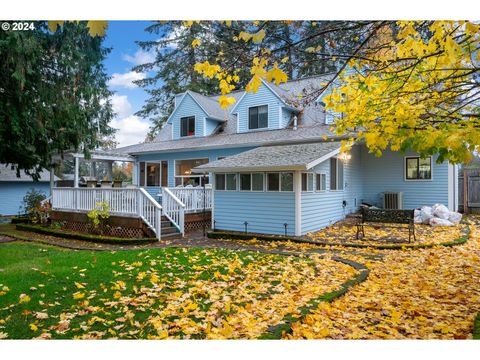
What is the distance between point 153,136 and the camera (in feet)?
56.4

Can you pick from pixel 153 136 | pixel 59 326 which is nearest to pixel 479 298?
pixel 59 326

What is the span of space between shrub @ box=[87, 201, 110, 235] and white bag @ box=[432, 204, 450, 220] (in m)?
10.1

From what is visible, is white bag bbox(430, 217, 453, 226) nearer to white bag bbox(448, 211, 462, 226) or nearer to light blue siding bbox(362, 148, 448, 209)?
white bag bbox(448, 211, 462, 226)

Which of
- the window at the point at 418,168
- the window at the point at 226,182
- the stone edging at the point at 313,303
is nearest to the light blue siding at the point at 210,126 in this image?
the window at the point at 226,182

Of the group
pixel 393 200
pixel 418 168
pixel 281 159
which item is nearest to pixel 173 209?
pixel 281 159

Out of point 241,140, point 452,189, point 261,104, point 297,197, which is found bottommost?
point 297,197

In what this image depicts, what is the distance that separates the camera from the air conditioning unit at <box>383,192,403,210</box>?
11.7 m

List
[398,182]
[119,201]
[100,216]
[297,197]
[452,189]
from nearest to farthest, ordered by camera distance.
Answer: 1. [297,197]
2. [119,201]
3. [100,216]
4. [452,189]
5. [398,182]

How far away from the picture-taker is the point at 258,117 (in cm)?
1338

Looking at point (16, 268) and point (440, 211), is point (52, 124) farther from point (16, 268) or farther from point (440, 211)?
point (440, 211)

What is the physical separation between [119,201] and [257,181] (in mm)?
3988

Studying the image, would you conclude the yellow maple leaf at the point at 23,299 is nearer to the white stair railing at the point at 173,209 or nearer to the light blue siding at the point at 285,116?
the white stair railing at the point at 173,209

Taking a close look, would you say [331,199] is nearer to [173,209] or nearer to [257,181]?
[257,181]

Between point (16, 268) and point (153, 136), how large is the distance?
42.2 ft
